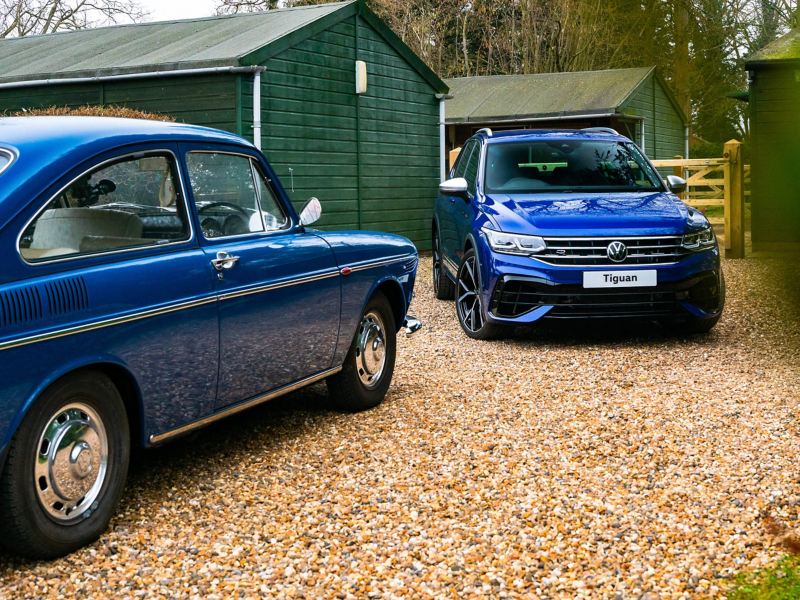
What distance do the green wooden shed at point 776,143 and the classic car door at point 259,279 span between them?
3728 millimetres

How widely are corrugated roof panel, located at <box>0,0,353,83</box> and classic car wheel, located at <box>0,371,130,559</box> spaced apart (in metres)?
11.3

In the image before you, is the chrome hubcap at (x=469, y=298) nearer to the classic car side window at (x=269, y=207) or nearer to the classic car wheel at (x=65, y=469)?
the classic car side window at (x=269, y=207)

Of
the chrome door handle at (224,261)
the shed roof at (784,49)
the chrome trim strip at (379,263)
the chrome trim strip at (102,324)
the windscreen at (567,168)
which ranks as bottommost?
the chrome trim strip at (102,324)

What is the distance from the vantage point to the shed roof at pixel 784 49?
867mm

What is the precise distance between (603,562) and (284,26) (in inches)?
549

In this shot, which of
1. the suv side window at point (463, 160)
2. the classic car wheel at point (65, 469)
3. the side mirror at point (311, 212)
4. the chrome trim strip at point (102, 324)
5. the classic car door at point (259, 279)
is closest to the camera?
the chrome trim strip at point (102, 324)

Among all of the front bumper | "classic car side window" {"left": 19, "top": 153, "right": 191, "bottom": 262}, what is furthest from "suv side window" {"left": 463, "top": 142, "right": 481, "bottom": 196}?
"classic car side window" {"left": 19, "top": 153, "right": 191, "bottom": 262}

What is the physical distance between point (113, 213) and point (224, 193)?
95cm

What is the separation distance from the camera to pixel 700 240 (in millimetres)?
8516

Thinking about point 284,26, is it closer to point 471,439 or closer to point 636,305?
point 636,305

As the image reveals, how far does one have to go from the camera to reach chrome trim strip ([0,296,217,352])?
3471 millimetres

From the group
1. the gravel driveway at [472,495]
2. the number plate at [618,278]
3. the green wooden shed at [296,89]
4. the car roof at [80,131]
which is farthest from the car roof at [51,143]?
the green wooden shed at [296,89]

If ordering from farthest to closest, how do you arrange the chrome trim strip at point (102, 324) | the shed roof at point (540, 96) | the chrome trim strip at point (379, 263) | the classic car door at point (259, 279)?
the shed roof at point (540, 96) → the chrome trim strip at point (379, 263) → the classic car door at point (259, 279) → the chrome trim strip at point (102, 324)

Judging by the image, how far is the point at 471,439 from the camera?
5.62 metres
